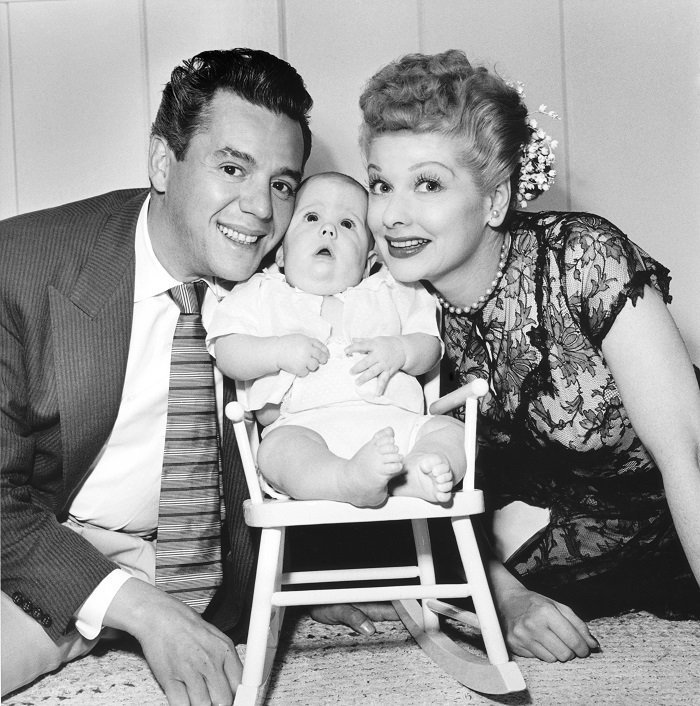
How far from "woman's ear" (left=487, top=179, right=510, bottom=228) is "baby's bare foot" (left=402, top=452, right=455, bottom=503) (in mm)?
597

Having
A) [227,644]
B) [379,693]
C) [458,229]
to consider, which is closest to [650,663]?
[379,693]

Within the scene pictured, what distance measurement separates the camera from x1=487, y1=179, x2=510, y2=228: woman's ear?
1.83 m

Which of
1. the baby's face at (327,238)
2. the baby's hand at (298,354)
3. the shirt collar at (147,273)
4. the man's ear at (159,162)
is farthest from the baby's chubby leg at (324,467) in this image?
the man's ear at (159,162)

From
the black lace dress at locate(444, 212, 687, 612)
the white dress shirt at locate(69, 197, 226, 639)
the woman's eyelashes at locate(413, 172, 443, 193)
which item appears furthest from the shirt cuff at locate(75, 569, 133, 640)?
the woman's eyelashes at locate(413, 172, 443, 193)

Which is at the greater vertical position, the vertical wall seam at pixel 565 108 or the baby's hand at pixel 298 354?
the vertical wall seam at pixel 565 108

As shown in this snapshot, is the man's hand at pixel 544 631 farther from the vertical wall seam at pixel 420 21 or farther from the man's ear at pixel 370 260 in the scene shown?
the vertical wall seam at pixel 420 21

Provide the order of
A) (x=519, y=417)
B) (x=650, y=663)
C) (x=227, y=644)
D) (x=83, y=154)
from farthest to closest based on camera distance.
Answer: (x=83, y=154)
(x=519, y=417)
(x=650, y=663)
(x=227, y=644)

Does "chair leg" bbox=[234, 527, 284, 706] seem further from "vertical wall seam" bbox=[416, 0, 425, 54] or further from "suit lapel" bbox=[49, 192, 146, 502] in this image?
"vertical wall seam" bbox=[416, 0, 425, 54]

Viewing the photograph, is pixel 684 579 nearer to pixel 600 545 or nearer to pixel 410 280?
pixel 600 545

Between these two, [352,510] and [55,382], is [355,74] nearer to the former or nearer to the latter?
[55,382]

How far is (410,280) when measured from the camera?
1760mm

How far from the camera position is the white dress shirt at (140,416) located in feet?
5.87

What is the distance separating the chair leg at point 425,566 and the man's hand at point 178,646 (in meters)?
0.45

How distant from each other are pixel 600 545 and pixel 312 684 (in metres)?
0.72
